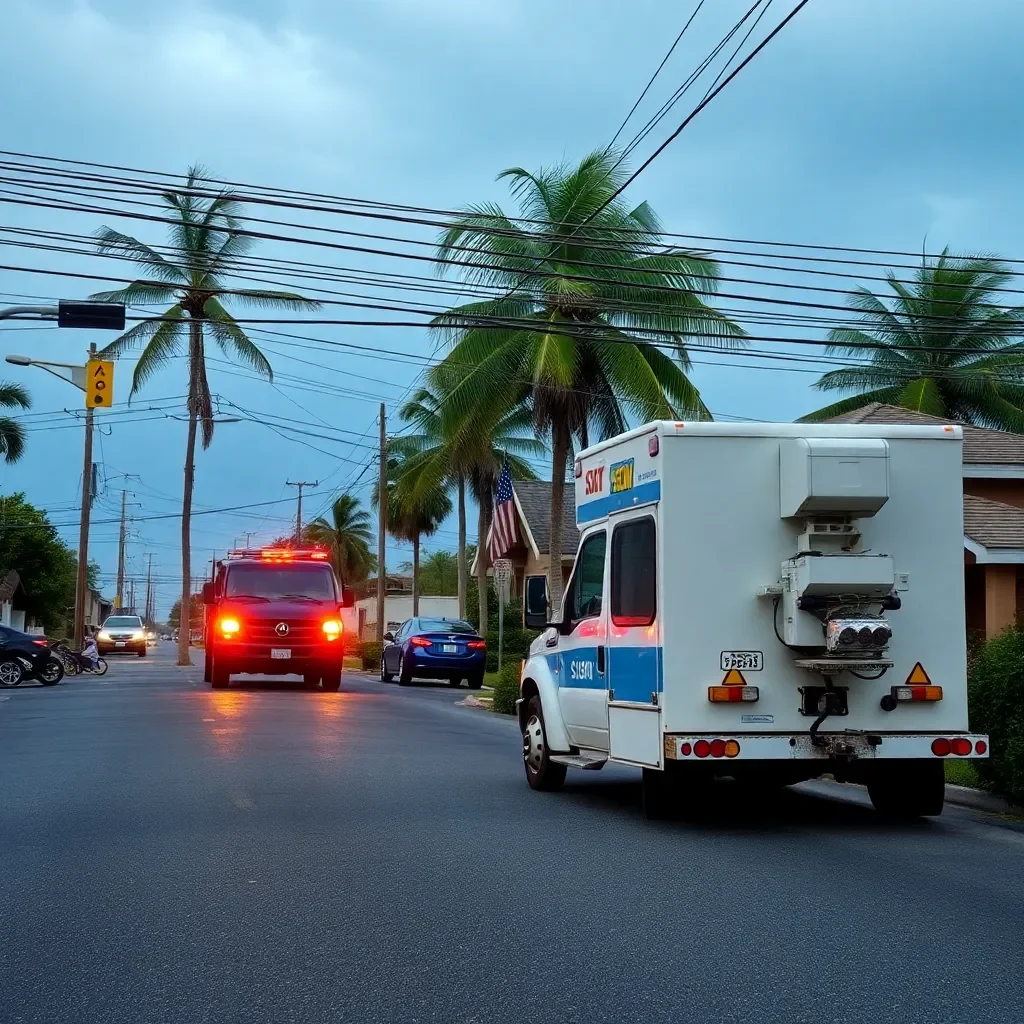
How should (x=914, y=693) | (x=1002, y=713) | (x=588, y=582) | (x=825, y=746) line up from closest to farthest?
(x=825, y=746) → (x=914, y=693) → (x=1002, y=713) → (x=588, y=582)

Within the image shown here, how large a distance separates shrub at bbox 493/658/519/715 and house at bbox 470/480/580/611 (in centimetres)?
1862

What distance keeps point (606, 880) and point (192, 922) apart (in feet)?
7.45

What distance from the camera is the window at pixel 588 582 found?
10633 millimetres

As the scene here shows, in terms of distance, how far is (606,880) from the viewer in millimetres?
7566

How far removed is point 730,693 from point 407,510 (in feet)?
136

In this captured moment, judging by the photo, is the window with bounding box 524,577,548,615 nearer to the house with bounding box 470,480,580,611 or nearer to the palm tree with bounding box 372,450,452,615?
the house with bounding box 470,480,580,611

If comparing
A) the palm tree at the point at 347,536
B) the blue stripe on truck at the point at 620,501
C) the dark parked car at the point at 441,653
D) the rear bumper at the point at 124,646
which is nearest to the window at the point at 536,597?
the blue stripe on truck at the point at 620,501

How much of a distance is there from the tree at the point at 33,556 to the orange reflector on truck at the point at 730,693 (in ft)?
182

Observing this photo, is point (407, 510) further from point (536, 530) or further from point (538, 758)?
point (538, 758)

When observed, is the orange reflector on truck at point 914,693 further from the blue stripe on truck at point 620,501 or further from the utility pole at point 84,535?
the utility pole at point 84,535

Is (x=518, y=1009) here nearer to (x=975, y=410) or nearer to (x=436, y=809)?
(x=436, y=809)

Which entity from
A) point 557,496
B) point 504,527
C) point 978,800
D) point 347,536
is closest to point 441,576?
point 347,536

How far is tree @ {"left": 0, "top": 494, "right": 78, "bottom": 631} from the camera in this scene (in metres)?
63.7

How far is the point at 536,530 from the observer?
144 feet
